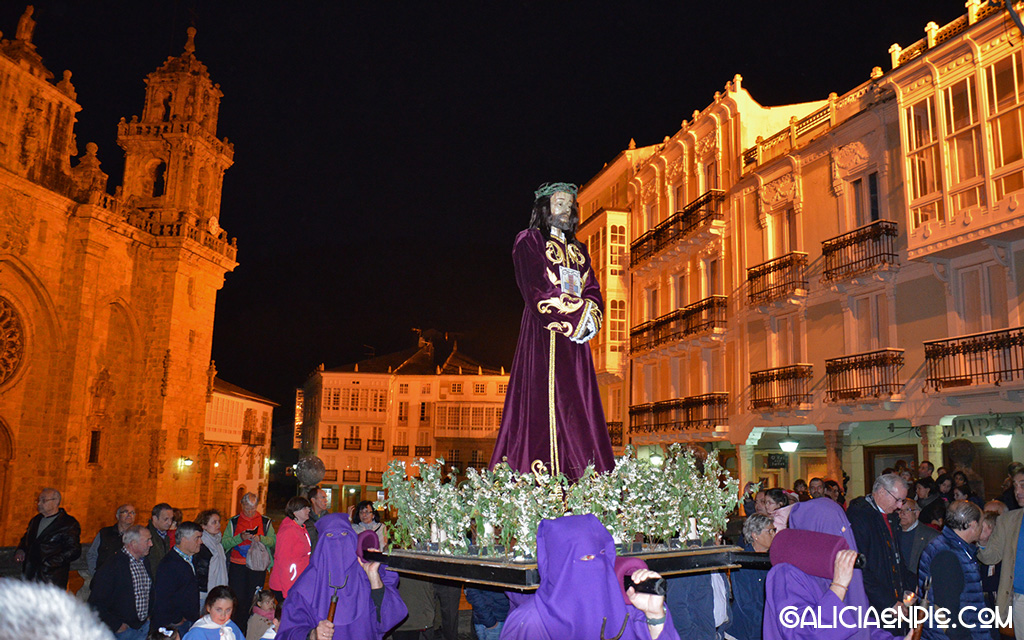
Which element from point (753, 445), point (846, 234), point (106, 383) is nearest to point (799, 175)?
point (846, 234)

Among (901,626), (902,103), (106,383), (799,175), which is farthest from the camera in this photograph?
(106,383)

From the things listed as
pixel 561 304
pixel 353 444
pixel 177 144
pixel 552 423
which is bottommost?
pixel 552 423

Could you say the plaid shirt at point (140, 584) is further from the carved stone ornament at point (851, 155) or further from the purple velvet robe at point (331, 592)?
the carved stone ornament at point (851, 155)

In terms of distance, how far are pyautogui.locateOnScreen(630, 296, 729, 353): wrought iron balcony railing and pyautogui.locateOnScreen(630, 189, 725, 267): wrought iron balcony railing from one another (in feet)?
9.19

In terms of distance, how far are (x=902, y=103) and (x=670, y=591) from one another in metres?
17.1

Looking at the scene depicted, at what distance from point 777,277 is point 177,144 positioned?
2703 cm

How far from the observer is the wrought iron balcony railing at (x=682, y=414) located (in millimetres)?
25672

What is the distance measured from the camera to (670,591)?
5.95 metres

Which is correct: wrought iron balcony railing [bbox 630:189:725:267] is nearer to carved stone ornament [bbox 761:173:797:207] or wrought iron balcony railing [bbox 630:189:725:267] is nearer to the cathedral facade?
carved stone ornament [bbox 761:173:797:207]

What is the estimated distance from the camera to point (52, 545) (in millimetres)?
9055

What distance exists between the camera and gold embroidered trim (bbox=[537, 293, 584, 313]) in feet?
20.2

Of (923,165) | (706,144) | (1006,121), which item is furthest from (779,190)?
(1006,121)

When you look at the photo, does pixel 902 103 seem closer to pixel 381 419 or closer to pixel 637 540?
pixel 637 540

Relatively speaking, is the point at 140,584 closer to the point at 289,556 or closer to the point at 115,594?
the point at 115,594
